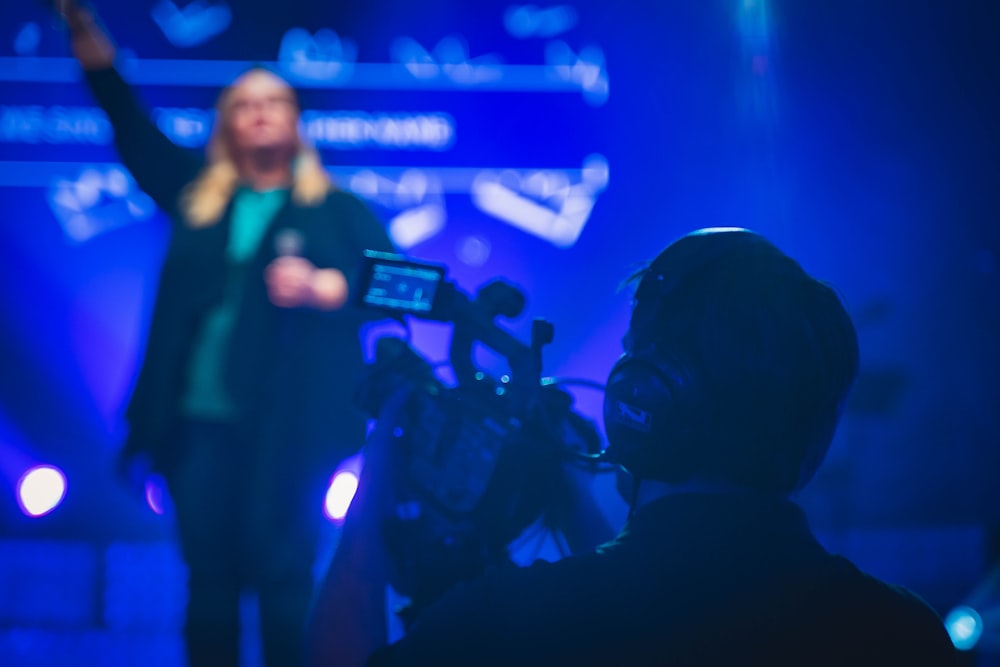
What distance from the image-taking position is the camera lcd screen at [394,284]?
1127mm

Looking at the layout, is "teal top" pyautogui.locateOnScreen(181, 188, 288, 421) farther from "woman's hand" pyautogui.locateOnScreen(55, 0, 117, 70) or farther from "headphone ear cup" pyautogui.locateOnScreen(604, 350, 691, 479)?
"headphone ear cup" pyautogui.locateOnScreen(604, 350, 691, 479)

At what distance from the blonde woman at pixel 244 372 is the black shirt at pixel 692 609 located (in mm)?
1333

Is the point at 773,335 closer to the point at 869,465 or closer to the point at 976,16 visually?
the point at 869,465

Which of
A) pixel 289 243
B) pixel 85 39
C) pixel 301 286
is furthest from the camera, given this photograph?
pixel 85 39

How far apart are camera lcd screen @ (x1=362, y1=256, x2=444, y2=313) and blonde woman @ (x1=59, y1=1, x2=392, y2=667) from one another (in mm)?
1006

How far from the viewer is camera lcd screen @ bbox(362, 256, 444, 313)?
3.70 feet

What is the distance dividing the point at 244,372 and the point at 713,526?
1.60 meters

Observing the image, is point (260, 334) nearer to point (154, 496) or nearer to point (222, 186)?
point (222, 186)

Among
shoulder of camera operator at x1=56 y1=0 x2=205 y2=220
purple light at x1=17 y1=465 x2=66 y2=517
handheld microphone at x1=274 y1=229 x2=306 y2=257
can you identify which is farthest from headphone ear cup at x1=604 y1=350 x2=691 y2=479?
purple light at x1=17 y1=465 x2=66 y2=517

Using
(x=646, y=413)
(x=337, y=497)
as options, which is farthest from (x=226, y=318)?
(x=646, y=413)

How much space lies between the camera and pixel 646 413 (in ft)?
2.81

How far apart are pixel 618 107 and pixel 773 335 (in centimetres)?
270

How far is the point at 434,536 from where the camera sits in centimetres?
103

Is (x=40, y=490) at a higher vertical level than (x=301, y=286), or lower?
higher
